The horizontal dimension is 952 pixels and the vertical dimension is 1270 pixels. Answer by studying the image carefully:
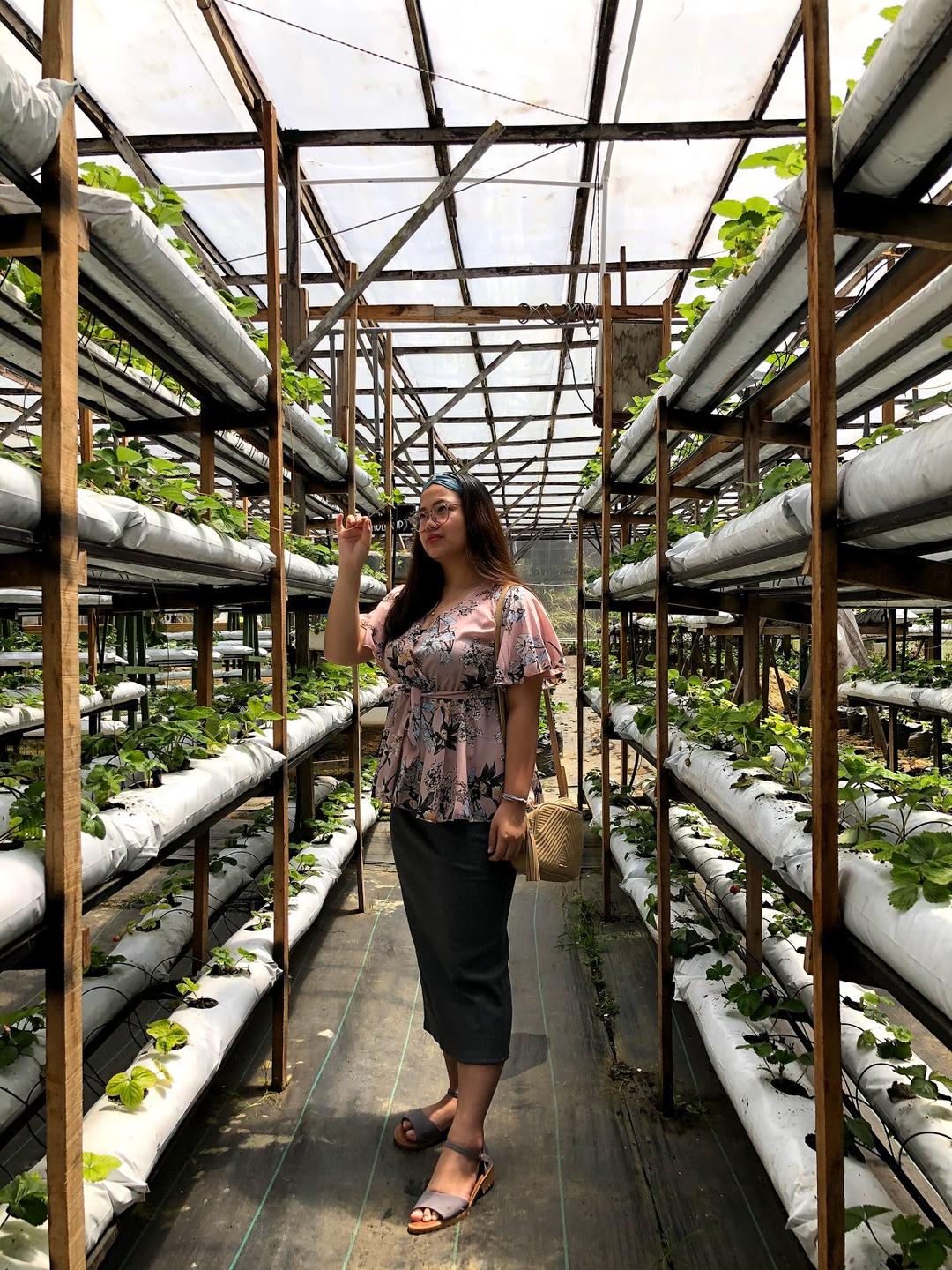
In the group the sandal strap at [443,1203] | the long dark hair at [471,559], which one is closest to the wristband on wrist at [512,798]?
the long dark hair at [471,559]

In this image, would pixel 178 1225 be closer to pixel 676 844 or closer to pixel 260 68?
pixel 676 844

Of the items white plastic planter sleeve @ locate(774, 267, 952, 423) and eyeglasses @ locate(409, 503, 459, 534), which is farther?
eyeglasses @ locate(409, 503, 459, 534)

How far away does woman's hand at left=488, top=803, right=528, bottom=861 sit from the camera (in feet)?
5.90

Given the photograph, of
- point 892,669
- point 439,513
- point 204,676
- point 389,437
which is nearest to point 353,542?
point 439,513

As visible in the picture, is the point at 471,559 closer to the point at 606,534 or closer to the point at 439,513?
the point at 439,513

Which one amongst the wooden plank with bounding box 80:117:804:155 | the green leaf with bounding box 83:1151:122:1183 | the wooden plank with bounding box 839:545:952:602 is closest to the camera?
the wooden plank with bounding box 839:545:952:602

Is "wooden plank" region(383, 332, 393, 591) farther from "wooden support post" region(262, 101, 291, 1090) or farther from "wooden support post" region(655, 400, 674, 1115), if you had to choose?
"wooden support post" region(655, 400, 674, 1115)

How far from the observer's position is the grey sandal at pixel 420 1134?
2.02 metres

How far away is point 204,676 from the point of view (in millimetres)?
2658

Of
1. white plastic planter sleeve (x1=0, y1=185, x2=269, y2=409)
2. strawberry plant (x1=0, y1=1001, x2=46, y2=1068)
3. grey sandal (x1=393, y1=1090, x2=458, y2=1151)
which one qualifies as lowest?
grey sandal (x1=393, y1=1090, x2=458, y2=1151)

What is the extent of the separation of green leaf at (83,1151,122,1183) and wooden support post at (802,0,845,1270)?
124 cm

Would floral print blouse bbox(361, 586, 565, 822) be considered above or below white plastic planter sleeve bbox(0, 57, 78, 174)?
below

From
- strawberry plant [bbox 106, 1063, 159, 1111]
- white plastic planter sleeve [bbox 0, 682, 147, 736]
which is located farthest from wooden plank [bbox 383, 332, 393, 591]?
strawberry plant [bbox 106, 1063, 159, 1111]

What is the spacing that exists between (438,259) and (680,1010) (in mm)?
3911
